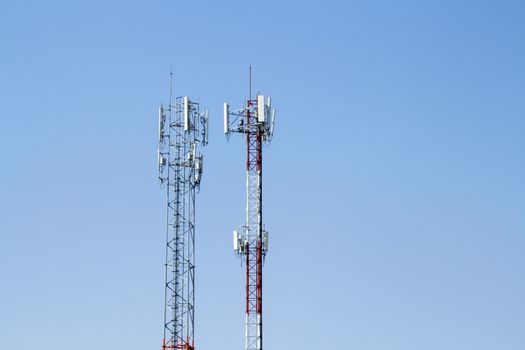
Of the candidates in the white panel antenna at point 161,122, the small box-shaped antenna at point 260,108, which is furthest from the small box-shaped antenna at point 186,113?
the small box-shaped antenna at point 260,108

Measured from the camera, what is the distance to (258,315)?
104m

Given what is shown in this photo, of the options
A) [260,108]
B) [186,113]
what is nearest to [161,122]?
[186,113]

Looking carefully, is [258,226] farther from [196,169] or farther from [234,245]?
[196,169]

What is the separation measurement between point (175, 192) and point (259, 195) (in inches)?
470

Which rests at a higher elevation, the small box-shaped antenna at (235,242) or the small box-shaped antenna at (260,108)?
the small box-shaped antenna at (260,108)

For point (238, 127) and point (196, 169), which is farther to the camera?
point (196, 169)

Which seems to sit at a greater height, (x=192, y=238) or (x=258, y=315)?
(x=192, y=238)

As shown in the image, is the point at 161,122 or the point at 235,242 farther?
the point at 161,122

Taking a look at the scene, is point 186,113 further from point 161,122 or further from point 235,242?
point 235,242

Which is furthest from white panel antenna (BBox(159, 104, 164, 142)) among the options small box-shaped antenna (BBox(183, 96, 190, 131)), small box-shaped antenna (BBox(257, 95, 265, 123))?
small box-shaped antenna (BBox(257, 95, 265, 123))

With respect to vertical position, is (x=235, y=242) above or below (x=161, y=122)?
below

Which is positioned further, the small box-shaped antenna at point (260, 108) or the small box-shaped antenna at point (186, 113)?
the small box-shaped antenna at point (186, 113)

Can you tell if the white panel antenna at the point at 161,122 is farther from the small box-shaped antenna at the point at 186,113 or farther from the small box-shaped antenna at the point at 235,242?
the small box-shaped antenna at the point at 235,242

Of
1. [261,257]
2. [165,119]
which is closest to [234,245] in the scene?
[261,257]
